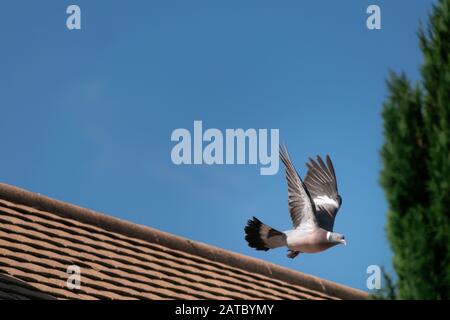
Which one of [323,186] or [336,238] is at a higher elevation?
[323,186]

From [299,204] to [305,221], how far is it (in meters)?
0.20

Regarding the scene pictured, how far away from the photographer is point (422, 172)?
5.67 meters

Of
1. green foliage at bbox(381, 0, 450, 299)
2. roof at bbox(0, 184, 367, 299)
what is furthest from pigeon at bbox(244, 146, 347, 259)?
green foliage at bbox(381, 0, 450, 299)

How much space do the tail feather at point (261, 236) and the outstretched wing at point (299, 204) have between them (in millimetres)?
394

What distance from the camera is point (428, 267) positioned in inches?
212

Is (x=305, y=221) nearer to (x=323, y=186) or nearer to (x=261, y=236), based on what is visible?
(x=261, y=236)

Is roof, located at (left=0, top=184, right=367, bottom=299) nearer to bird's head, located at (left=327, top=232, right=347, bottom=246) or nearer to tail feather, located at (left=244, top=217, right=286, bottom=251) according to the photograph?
tail feather, located at (left=244, top=217, right=286, bottom=251)

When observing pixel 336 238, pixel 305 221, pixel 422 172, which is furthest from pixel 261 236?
pixel 422 172

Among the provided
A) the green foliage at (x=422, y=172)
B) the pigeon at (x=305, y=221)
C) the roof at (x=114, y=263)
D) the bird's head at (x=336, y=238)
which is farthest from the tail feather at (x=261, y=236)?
the green foliage at (x=422, y=172)

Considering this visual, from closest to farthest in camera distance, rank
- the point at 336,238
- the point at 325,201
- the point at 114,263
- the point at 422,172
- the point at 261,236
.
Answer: the point at 422,172
the point at 336,238
the point at 261,236
the point at 114,263
the point at 325,201
